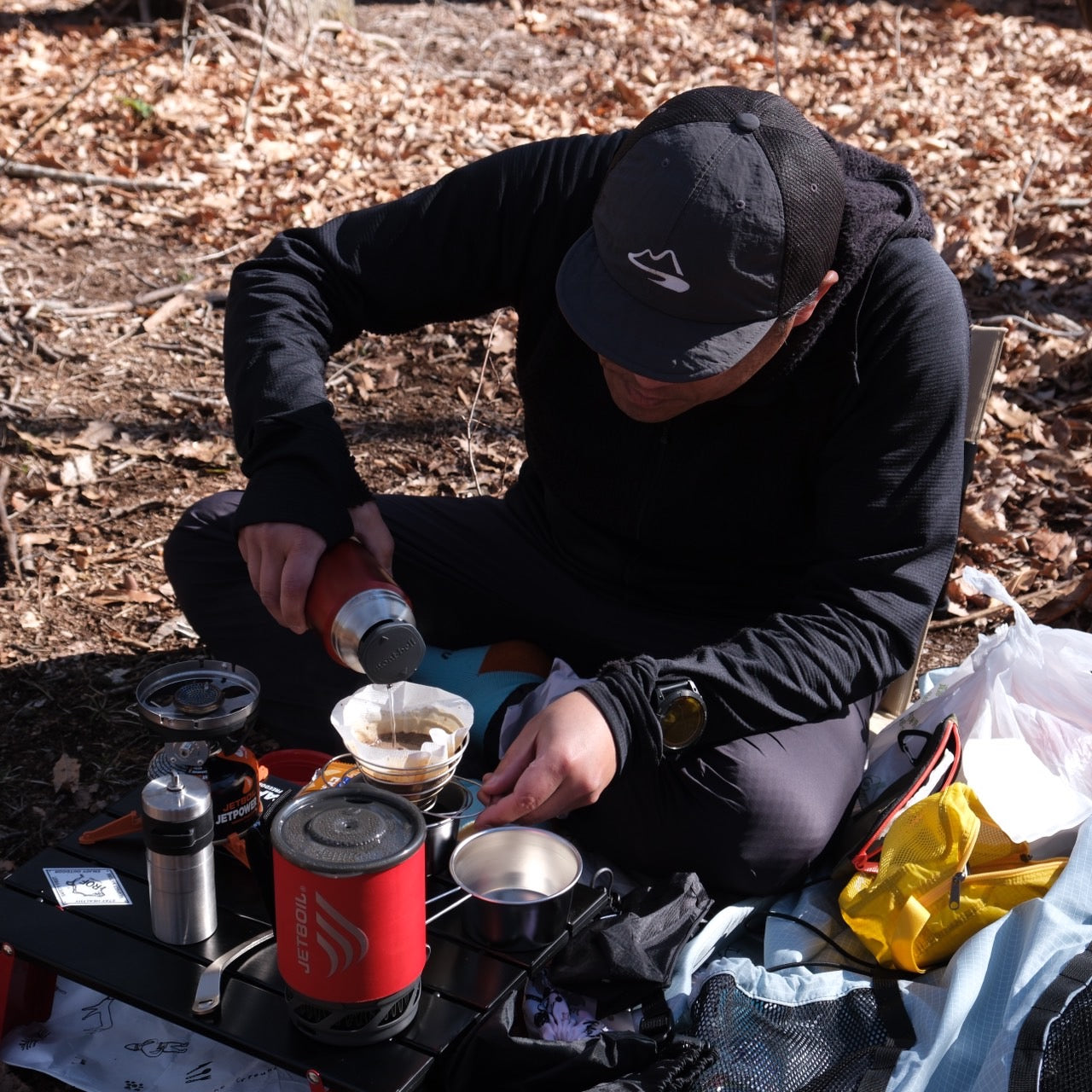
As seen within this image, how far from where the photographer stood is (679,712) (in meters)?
2.41

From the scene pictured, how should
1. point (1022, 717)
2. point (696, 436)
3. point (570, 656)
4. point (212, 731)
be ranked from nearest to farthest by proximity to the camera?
point (212, 731) → point (696, 436) → point (1022, 717) → point (570, 656)

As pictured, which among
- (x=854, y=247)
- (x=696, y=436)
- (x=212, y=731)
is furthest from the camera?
(x=696, y=436)

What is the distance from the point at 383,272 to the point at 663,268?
1.00m

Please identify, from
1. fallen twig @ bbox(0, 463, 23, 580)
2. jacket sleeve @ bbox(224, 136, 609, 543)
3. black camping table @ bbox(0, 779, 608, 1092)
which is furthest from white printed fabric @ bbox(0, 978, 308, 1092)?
fallen twig @ bbox(0, 463, 23, 580)

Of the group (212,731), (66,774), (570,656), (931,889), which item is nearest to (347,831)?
(212,731)

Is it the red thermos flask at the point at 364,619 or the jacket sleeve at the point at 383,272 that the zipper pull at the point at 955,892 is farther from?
the jacket sleeve at the point at 383,272

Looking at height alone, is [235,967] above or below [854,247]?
below

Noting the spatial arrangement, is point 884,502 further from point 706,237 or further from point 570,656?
point 570,656

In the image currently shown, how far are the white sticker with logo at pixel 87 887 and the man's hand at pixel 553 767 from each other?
64 cm

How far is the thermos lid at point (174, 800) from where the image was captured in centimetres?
195

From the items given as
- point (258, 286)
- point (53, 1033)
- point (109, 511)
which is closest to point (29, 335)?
point (109, 511)

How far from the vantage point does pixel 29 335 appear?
5.38 metres

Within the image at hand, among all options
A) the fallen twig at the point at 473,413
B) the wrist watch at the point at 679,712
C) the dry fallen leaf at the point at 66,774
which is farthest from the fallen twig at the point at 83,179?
the wrist watch at the point at 679,712

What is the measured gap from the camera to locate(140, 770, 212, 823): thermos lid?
1951mm
